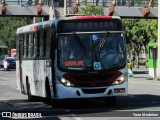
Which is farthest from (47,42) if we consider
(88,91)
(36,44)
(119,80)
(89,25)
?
(119,80)

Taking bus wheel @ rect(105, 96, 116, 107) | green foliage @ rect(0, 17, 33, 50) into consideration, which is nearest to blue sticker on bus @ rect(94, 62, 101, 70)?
bus wheel @ rect(105, 96, 116, 107)

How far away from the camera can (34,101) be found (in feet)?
75.8

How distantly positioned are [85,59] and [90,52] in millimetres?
280

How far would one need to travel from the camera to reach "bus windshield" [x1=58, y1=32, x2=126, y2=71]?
60.7ft

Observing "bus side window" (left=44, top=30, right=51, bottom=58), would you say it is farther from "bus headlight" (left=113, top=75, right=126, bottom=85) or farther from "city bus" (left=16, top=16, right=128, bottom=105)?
"bus headlight" (left=113, top=75, right=126, bottom=85)

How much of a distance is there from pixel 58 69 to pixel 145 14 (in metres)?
36.7

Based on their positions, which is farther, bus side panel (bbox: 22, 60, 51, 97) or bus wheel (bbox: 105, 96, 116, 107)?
bus side panel (bbox: 22, 60, 51, 97)

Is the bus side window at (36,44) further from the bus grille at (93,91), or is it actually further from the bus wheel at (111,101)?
the bus grille at (93,91)

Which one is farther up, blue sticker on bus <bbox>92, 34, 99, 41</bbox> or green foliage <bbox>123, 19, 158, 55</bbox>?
blue sticker on bus <bbox>92, 34, 99, 41</bbox>

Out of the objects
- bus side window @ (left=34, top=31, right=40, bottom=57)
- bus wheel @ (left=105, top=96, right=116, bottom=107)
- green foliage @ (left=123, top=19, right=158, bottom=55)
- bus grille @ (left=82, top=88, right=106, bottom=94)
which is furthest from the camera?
green foliage @ (left=123, top=19, right=158, bottom=55)

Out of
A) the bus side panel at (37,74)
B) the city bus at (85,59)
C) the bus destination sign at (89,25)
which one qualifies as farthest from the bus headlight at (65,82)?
the bus destination sign at (89,25)

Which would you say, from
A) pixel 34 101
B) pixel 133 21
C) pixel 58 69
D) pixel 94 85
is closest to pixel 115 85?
pixel 94 85

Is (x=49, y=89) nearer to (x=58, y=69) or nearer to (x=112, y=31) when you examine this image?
(x=58, y=69)

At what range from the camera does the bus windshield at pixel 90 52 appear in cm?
1850
